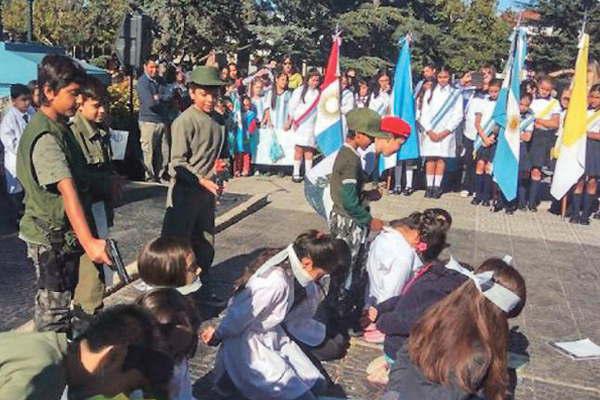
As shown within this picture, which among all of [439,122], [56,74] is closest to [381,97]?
[439,122]

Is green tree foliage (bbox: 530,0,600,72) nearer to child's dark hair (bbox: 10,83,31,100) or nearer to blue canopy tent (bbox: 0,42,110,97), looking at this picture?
blue canopy tent (bbox: 0,42,110,97)

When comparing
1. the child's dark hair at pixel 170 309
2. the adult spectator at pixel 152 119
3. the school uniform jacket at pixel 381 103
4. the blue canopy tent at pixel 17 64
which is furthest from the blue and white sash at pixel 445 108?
the child's dark hair at pixel 170 309

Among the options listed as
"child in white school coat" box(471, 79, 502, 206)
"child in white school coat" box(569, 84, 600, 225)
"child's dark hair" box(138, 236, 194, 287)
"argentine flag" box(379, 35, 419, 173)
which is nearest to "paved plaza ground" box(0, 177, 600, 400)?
"child in white school coat" box(569, 84, 600, 225)

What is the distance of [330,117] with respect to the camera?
1084 centimetres

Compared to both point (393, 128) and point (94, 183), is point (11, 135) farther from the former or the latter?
point (393, 128)

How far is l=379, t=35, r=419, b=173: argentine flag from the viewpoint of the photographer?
34.9 feet

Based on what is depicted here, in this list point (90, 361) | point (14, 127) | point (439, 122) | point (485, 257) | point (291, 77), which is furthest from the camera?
point (291, 77)

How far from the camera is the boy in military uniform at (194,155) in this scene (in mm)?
4855

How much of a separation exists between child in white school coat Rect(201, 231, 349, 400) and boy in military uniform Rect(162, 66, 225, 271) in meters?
1.13

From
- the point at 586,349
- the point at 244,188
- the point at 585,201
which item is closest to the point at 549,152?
the point at 585,201

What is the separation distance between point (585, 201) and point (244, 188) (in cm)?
498

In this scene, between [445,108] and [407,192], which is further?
[407,192]

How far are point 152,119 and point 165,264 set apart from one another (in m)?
7.19

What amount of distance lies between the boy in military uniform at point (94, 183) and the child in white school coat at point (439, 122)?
7.56 metres
